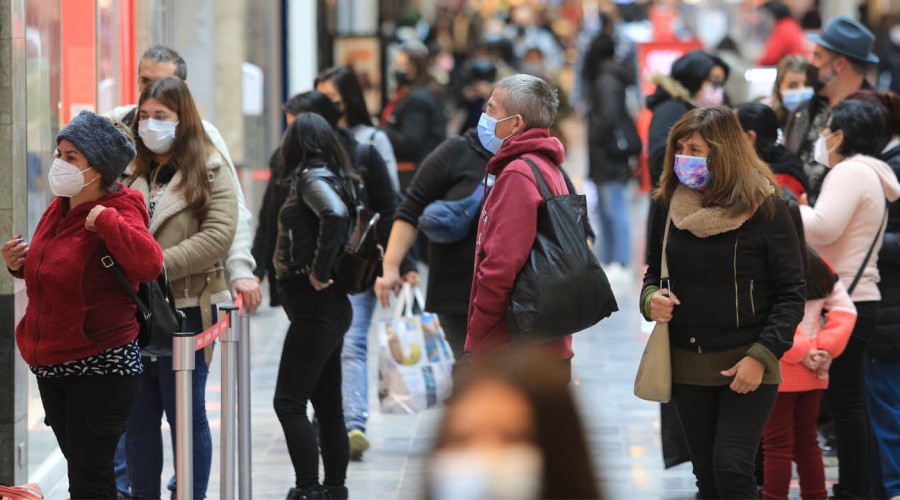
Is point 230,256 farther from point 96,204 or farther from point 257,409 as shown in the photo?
point 257,409

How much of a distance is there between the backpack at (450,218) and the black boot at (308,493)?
1.28m

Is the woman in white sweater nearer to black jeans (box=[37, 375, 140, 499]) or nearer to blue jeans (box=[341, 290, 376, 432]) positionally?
blue jeans (box=[341, 290, 376, 432])

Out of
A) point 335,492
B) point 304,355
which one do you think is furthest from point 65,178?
point 335,492

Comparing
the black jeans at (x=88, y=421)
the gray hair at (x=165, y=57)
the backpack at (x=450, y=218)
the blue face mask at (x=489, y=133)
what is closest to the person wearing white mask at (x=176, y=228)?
the gray hair at (x=165, y=57)

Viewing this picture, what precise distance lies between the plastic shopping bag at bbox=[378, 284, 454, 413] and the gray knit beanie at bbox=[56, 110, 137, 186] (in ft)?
7.92

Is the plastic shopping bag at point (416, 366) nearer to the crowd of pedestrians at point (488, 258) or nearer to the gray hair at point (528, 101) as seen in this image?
the crowd of pedestrians at point (488, 258)

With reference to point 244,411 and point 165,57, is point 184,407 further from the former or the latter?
point 165,57

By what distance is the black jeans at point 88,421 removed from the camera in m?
5.35

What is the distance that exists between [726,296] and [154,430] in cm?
256

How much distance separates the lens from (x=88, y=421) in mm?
5336

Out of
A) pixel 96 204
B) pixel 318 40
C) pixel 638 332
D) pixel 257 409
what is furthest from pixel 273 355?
pixel 318 40

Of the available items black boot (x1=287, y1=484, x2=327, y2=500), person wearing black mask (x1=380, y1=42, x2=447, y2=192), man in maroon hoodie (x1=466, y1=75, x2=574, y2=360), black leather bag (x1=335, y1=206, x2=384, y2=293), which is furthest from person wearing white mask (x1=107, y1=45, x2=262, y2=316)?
person wearing black mask (x1=380, y1=42, x2=447, y2=192)

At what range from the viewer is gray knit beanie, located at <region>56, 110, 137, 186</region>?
211 inches

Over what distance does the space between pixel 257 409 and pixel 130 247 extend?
4220mm
